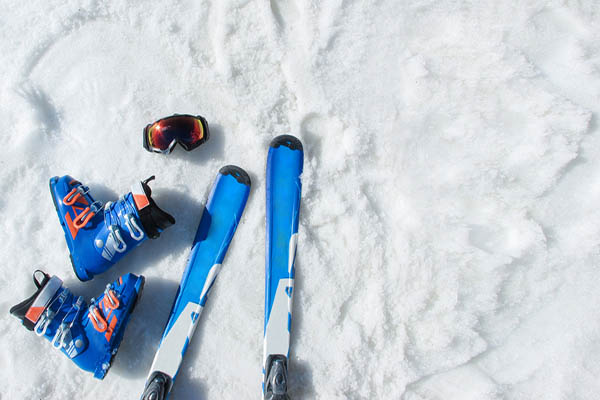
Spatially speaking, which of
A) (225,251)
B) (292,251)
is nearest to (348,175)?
(292,251)

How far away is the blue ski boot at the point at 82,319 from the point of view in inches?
69.3

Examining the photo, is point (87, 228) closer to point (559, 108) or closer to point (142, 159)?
point (142, 159)

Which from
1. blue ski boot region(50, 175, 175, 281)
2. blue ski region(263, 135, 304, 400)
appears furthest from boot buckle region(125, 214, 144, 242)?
blue ski region(263, 135, 304, 400)

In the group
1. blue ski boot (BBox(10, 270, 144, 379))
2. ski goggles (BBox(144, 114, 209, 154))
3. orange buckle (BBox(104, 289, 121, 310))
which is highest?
ski goggles (BBox(144, 114, 209, 154))

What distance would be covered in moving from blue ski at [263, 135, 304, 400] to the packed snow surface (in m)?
0.06

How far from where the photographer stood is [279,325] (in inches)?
75.2

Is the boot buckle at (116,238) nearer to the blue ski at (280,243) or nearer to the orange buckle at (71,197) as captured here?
the orange buckle at (71,197)

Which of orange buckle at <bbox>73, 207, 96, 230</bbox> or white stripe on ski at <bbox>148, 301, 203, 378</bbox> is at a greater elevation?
orange buckle at <bbox>73, 207, 96, 230</bbox>

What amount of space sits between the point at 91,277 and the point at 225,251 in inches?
26.1

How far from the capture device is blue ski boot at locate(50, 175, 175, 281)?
1.81 meters

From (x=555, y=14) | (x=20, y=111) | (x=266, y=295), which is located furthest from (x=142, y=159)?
(x=555, y=14)

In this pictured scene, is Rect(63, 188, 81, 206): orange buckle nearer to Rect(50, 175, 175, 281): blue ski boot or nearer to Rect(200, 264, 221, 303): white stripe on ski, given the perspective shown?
Rect(50, 175, 175, 281): blue ski boot

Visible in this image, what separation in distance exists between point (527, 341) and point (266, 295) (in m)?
1.38

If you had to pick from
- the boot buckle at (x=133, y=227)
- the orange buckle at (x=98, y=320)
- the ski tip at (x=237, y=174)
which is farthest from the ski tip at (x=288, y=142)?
the orange buckle at (x=98, y=320)
